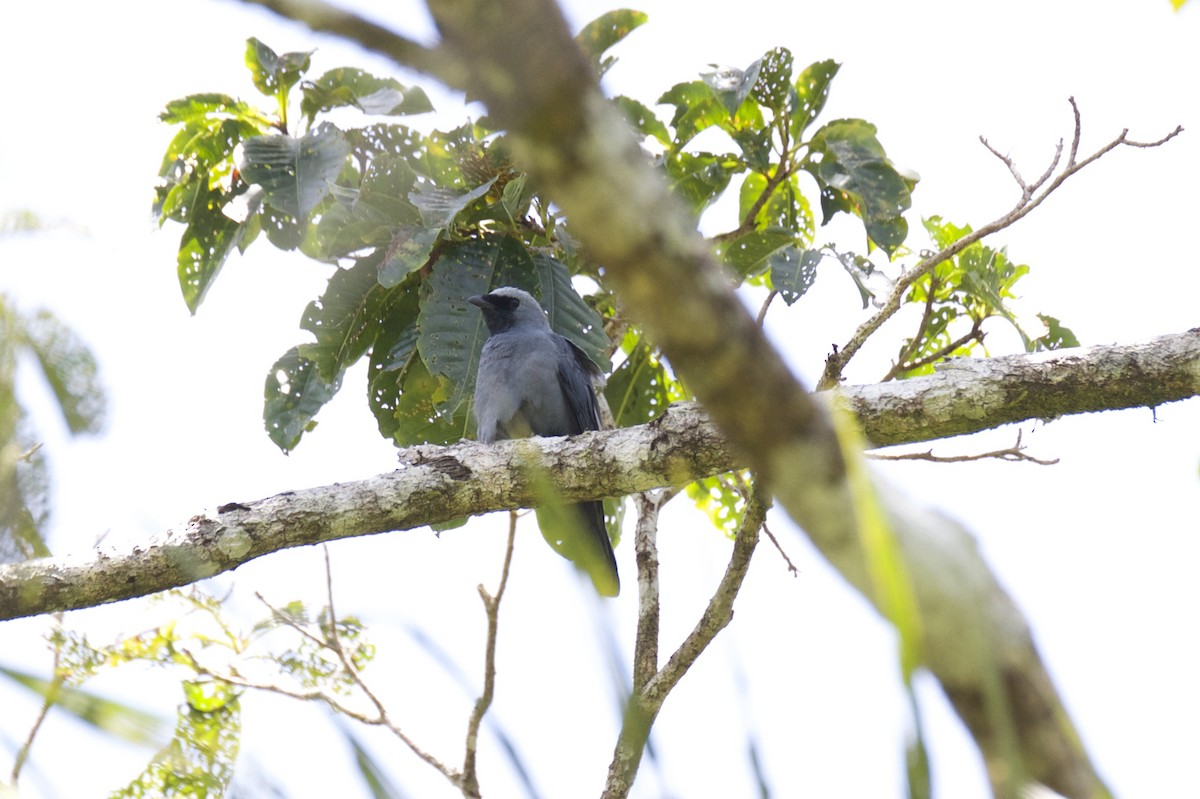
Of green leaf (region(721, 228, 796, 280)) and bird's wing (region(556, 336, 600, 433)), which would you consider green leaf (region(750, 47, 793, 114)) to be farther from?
bird's wing (region(556, 336, 600, 433))

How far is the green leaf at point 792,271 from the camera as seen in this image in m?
4.59

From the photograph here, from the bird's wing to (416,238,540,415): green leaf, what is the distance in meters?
1.22

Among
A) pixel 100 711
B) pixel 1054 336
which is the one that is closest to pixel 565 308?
pixel 1054 336

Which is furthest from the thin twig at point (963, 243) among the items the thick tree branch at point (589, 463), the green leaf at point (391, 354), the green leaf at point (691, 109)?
the green leaf at point (391, 354)

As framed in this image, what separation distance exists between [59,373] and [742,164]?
14.7 ft

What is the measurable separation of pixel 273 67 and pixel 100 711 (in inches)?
175

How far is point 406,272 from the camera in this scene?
14.8 ft

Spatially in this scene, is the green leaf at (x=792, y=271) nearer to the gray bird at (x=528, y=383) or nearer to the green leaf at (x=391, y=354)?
the gray bird at (x=528, y=383)

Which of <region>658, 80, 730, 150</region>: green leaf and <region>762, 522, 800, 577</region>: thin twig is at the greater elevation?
<region>658, 80, 730, 150</region>: green leaf

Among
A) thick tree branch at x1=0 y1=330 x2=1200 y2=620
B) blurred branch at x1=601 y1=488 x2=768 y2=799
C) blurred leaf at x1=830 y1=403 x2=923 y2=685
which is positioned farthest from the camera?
blurred branch at x1=601 y1=488 x2=768 y2=799

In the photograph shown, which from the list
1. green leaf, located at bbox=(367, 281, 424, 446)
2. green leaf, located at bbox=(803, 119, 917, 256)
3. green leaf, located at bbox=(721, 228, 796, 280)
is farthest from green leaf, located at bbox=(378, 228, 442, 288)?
green leaf, located at bbox=(803, 119, 917, 256)

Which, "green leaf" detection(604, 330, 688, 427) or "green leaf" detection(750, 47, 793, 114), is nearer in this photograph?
"green leaf" detection(750, 47, 793, 114)

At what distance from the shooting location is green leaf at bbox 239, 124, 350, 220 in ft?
15.2

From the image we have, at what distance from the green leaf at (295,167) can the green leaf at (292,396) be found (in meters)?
0.82
